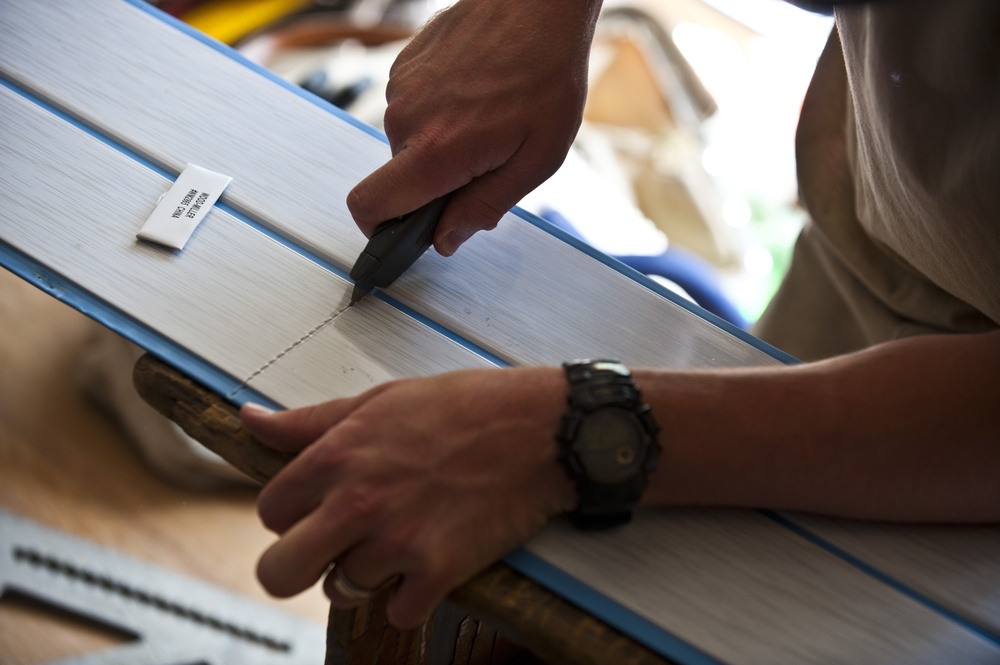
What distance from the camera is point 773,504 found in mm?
754

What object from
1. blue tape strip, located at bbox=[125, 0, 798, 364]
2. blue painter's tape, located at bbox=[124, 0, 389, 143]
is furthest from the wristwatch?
blue painter's tape, located at bbox=[124, 0, 389, 143]

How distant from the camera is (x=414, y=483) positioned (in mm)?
682

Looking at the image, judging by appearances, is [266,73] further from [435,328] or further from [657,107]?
[657,107]

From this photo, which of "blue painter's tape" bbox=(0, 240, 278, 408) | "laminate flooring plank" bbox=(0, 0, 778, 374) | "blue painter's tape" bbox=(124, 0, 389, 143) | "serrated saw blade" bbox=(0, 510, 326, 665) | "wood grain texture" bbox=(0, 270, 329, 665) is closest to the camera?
"blue painter's tape" bbox=(0, 240, 278, 408)

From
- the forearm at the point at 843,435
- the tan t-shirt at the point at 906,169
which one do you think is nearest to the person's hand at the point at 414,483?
the forearm at the point at 843,435

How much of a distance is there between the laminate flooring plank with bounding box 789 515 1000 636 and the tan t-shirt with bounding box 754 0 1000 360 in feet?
0.72

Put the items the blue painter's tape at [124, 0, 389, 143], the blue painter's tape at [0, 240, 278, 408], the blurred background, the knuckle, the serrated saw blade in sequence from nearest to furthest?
the knuckle → the blue painter's tape at [0, 240, 278, 408] → the blue painter's tape at [124, 0, 389, 143] → the serrated saw blade → the blurred background

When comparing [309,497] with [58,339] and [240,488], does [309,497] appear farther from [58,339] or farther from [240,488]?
[58,339]

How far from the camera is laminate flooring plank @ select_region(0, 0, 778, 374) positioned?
885 mm

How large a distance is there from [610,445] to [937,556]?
312 millimetres

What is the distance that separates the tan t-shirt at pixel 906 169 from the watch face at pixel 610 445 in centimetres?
37

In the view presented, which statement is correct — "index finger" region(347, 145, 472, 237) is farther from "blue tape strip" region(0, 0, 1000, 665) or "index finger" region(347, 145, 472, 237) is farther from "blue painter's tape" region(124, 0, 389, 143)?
"blue painter's tape" region(124, 0, 389, 143)

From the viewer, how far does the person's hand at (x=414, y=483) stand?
667 millimetres

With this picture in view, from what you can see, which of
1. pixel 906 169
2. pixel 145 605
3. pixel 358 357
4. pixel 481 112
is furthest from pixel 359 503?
pixel 145 605
